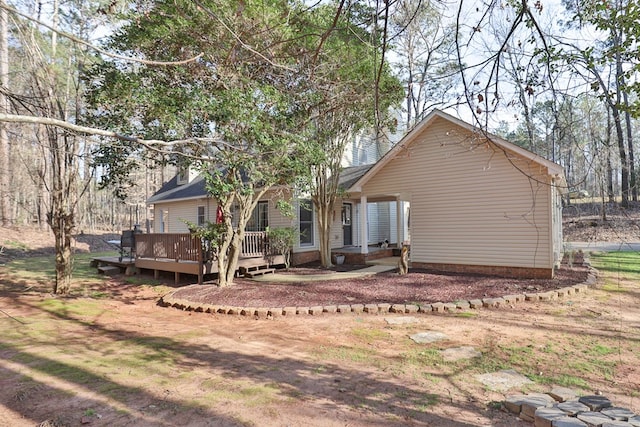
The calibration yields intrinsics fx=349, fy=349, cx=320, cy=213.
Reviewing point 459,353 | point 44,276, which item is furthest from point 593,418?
point 44,276

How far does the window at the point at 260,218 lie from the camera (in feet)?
50.1

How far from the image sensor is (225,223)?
31.4 feet

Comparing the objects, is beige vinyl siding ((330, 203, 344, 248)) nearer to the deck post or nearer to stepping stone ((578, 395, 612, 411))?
the deck post

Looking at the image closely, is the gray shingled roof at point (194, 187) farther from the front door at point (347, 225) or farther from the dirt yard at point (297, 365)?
the dirt yard at point (297, 365)

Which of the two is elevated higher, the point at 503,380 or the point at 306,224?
the point at 306,224

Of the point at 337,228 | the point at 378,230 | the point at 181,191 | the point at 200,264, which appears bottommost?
the point at 200,264

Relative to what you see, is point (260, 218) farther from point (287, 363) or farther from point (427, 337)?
point (287, 363)

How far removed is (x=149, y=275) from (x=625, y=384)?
1394cm

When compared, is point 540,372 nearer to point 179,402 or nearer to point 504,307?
point 504,307

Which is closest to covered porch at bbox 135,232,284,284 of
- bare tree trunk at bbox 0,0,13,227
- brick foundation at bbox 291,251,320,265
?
brick foundation at bbox 291,251,320,265

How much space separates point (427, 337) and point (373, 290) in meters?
3.23

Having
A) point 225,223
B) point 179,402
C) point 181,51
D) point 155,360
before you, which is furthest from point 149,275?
point 179,402

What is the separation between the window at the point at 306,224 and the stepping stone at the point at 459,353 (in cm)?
996

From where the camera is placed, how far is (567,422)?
2750 millimetres
